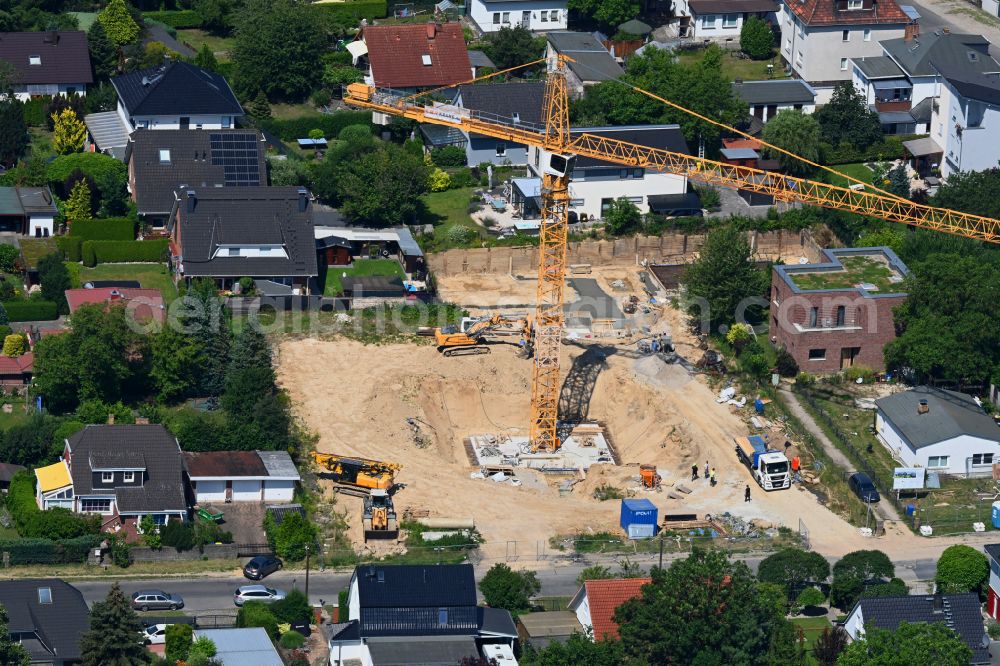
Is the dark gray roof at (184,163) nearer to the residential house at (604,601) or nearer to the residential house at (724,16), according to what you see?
the residential house at (724,16)

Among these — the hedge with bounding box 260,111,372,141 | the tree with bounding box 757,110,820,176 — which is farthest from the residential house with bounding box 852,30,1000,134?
the hedge with bounding box 260,111,372,141

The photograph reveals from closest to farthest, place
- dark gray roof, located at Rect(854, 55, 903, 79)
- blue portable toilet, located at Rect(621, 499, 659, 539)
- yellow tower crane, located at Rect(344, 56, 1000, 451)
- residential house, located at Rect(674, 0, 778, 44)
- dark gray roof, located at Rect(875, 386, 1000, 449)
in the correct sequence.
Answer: blue portable toilet, located at Rect(621, 499, 659, 539) < dark gray roof, located at Rect(875, 386, 1000, 449) < yellow tower crane, located at Rect(344, 56, 1000, 451) < dark gray roof, located at Rect(854, 55, 903, 79) < residential house, located at Rect(674, 0, 778, 44)

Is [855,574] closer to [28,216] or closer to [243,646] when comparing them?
[243,646]

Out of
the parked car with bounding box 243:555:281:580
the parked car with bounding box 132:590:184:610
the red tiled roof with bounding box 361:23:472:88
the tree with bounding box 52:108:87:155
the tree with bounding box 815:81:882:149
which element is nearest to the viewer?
the parked car with bounding box 132:590:184:610

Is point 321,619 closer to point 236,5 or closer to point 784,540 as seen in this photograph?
point 784,540

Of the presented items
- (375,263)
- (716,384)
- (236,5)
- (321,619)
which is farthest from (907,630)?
(236,5)

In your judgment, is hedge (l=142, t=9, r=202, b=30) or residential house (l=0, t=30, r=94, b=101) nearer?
residential house (l=0, t=30, r=94, b=101)

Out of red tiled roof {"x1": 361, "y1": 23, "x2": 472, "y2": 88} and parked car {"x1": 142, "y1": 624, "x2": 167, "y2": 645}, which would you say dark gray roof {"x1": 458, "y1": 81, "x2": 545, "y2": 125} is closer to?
red tiled roof {"x1": 361, "y1": 23, "x2": 472, "y2": 88}
